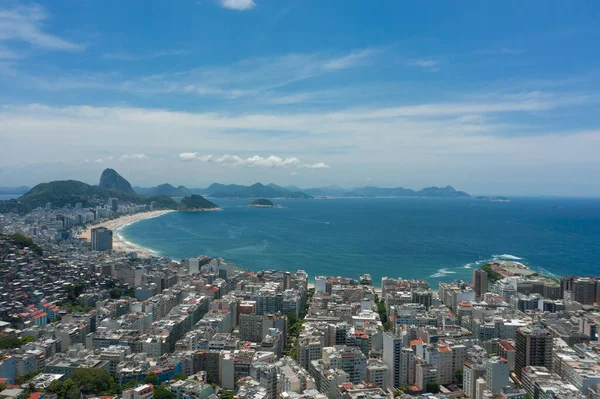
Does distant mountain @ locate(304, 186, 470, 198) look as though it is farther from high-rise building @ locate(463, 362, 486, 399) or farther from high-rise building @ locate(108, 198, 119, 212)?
high-rise building @ locate(463, 362, 486, 399)

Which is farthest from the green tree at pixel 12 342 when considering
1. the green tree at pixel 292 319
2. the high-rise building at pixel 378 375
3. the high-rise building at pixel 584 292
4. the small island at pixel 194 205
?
the small island at pixel 194 205

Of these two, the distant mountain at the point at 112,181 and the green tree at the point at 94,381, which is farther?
the distant mountain at the point at 112,181

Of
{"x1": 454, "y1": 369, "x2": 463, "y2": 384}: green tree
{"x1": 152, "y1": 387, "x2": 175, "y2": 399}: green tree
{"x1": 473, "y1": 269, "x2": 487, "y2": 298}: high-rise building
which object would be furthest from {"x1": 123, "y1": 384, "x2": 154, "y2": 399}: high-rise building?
{"x1": 473, "y1": 269, "x2": 487, "y2": 298}: high-rise building

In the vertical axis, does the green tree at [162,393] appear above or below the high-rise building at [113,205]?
below

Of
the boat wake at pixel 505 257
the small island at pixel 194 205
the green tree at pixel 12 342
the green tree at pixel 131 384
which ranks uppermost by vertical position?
the small island at pixel 194 205

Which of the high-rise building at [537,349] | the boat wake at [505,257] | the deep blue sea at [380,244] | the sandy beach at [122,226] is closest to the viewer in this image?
the high-rise building at [537,349]

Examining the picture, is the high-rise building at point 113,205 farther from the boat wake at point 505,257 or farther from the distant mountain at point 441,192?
the distant mountain at point 441,192

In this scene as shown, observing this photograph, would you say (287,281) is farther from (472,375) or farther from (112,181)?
(112,181)

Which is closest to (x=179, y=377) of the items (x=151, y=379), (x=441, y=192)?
(x=151, y=379)
